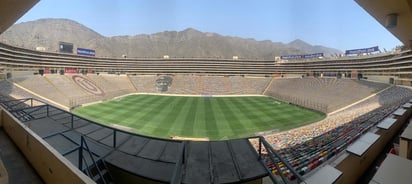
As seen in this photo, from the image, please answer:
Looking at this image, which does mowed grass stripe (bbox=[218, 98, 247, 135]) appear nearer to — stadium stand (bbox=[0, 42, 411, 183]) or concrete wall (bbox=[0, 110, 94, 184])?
stadium stand (bbox=[0, 42, 411, 183])

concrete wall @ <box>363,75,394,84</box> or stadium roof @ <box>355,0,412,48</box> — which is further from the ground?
stadium roof @ <box>355,0,412,48</box>

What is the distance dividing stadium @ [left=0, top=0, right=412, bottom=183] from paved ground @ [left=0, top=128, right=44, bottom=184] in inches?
4.2

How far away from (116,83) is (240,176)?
2533 inches

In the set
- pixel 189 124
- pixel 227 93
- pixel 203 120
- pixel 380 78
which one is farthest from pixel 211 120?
pixel 380 78

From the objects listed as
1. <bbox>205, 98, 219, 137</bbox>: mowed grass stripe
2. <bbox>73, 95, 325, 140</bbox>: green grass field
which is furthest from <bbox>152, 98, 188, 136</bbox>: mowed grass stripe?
<bbox>205, 98, 219, 137</bbox>: mowed grass stripe

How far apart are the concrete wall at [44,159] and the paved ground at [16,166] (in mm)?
109

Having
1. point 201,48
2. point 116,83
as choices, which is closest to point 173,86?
point 116,83

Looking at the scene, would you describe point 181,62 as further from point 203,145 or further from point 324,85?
point 203,145

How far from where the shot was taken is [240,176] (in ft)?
14.6

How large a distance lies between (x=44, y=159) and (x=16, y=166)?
1608 millimetres

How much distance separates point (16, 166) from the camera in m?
4.98

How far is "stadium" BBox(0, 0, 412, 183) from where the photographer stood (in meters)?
4.59

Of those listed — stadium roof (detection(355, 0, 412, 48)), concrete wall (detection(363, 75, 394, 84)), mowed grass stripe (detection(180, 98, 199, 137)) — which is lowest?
mowed grass stripe (detection(180, 98, 199, 137))

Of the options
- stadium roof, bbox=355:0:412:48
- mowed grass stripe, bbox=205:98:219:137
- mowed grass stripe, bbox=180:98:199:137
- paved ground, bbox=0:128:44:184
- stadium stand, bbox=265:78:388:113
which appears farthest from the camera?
stadium stand, bbox=265:78:388:113
